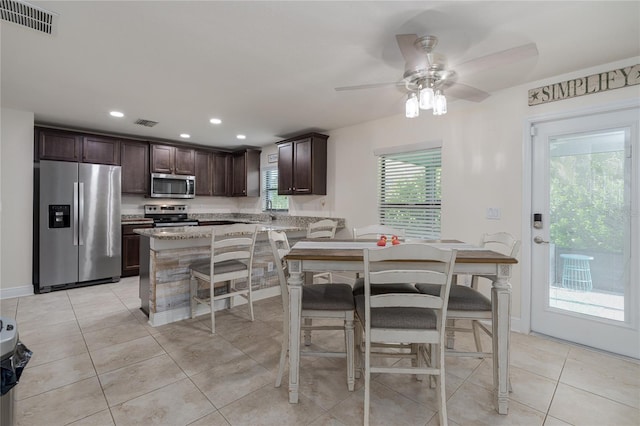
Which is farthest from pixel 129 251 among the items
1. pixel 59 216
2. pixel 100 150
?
pixel 100 150

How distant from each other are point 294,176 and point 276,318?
231 centimetres

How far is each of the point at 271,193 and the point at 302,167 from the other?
4.99 feet

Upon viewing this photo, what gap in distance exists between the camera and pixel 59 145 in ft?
14.1

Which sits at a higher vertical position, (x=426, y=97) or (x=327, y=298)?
(x=426, y=97)

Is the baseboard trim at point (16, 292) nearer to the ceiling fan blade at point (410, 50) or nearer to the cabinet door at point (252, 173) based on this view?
the cabinet door at point (252, 173)

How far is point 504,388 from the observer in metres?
1.76

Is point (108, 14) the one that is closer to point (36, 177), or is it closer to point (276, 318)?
point (276, 318)

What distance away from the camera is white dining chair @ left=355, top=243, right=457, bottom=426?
5.08 ft

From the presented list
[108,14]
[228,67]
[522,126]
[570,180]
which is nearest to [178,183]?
[228,67]

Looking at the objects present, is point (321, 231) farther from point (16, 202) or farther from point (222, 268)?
point (16, 202)

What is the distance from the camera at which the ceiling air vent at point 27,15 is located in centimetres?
181

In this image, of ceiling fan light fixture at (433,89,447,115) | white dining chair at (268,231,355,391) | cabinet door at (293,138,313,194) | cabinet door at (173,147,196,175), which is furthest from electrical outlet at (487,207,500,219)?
cabinet door at (173,147,196,175)

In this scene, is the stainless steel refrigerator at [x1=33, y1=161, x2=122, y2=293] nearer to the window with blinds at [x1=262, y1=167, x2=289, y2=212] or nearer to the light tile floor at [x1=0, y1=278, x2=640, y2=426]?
the light tile floor at [x1=0, y1=278, x2=640, y2=426]

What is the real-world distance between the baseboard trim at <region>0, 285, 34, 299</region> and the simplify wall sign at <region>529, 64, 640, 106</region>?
621cm
